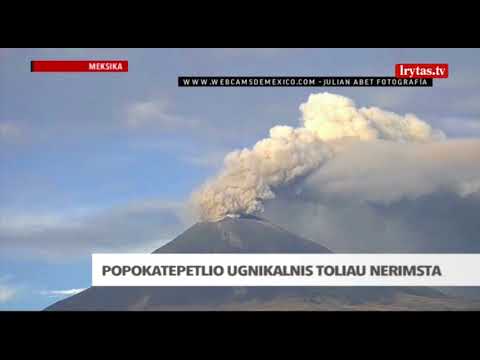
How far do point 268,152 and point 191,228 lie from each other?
0.72 meters

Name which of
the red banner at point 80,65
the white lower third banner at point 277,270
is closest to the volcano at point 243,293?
the white lower third banner at point 277,270

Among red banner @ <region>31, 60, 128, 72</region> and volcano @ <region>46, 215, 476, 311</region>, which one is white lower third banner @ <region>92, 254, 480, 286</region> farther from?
red banner @ <region>31, 60, 128, 72</region>

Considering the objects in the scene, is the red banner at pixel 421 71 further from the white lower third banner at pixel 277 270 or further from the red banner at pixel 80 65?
the red banner at pixel 80 65

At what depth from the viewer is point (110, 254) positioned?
568 centimetres

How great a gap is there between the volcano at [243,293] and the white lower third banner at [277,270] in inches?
1.7

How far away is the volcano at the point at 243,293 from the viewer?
5.64 metres
